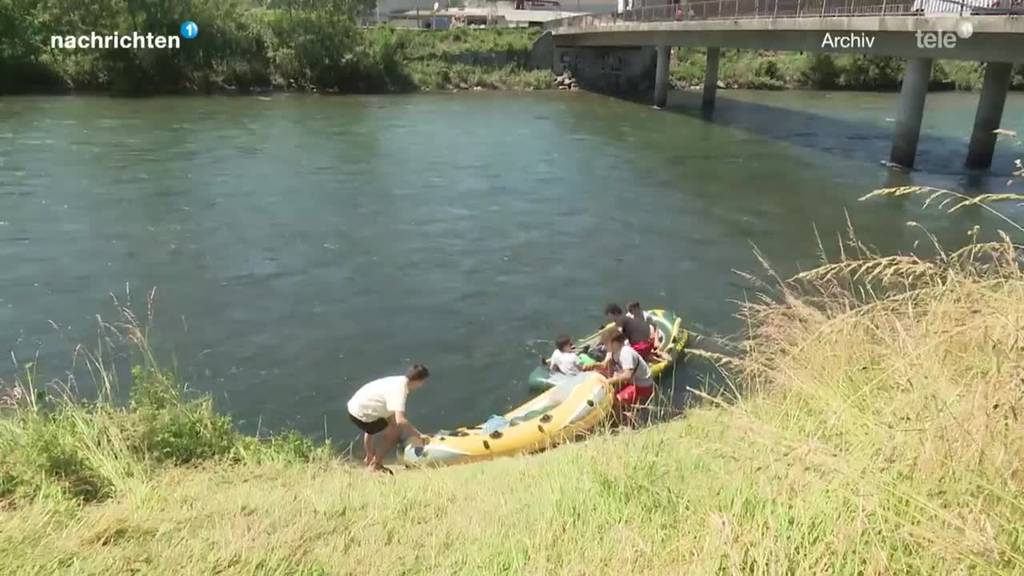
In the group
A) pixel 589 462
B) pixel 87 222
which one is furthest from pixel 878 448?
pixel 87 222

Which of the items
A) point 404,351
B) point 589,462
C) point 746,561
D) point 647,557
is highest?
point 746,561

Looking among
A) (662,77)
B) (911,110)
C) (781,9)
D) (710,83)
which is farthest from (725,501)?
(662,77)

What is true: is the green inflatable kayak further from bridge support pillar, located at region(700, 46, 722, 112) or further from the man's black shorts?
bridge support pillar, located at region(700, 46, 722, 112)

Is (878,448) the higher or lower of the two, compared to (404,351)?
higher

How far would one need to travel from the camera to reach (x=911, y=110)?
27.2 metres

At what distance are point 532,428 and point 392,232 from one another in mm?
10404

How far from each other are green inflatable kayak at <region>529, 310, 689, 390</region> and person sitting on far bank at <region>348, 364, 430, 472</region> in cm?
274

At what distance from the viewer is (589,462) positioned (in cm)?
532

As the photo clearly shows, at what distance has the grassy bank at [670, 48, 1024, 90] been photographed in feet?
196

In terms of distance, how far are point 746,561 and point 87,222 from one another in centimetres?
1876

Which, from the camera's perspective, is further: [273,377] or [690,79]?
[690,79]

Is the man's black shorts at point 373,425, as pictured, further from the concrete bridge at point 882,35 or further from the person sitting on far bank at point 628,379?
the concrete bridge at point 882,35

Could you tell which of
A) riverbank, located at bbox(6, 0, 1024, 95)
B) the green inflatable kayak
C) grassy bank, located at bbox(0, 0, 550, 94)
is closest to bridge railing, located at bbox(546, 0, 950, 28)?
grassy bank, located at bbox(0, 0, 550, 94)

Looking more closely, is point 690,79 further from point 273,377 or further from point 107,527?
point 107,527
